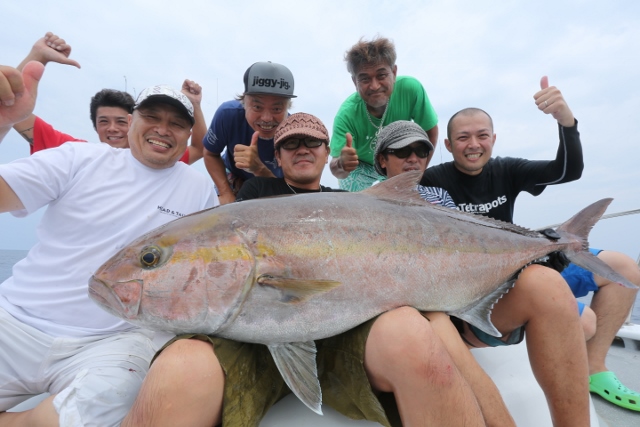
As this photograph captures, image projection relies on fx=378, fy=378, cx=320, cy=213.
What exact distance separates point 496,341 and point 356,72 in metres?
2.96

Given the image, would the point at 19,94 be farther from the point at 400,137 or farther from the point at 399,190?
the point at 400,137

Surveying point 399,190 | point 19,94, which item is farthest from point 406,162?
point 19,94

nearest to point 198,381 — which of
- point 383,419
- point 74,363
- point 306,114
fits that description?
point 383,419

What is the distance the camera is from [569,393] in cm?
172

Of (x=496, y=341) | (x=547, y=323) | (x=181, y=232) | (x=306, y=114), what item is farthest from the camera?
(x=306, y=114)

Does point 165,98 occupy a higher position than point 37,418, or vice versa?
point 165,98

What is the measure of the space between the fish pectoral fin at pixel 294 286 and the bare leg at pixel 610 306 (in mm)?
2746

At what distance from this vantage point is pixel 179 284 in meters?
1.54

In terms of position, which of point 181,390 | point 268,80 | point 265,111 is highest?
point 268,80

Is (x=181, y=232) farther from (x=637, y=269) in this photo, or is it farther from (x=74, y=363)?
(x=637, y=269)

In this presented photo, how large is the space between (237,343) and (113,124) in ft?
10.3

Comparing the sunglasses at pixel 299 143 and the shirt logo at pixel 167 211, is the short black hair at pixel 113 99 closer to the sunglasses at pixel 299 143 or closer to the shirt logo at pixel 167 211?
the shirt logo at pixel 167 211

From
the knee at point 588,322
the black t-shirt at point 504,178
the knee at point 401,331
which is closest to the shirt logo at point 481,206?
the black t-shirt at point 504,178

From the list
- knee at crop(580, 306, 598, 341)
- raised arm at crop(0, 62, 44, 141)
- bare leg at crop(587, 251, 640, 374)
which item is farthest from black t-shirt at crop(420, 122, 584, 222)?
raised arm at crop(0, 62, 44, 141)
